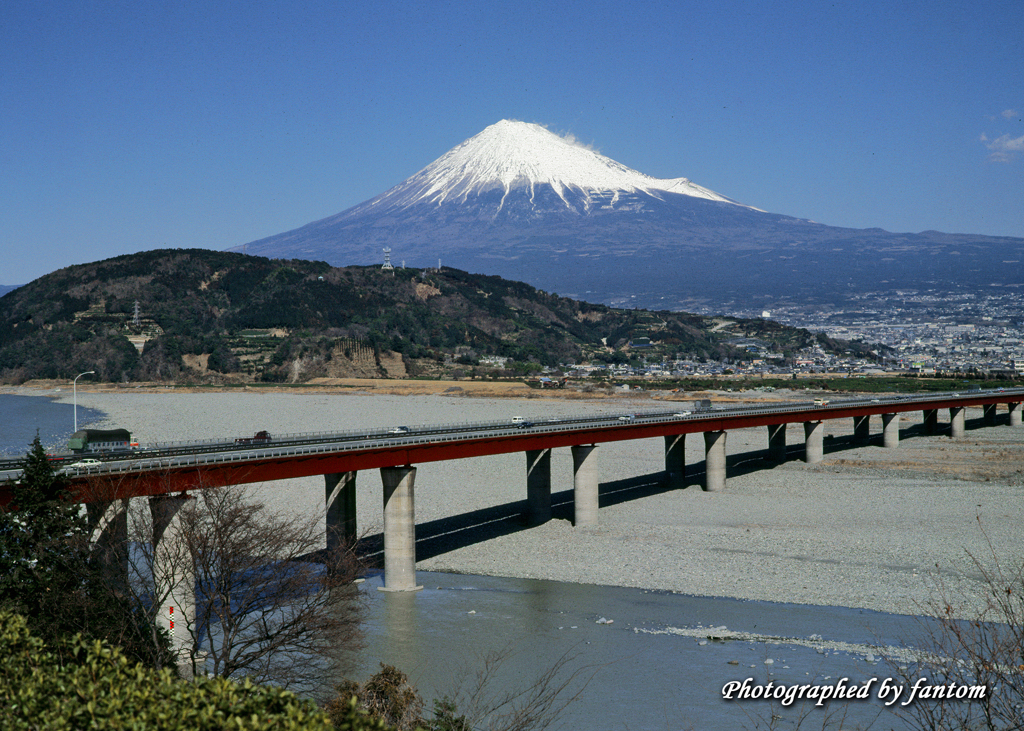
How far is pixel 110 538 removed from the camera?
25.6 meters

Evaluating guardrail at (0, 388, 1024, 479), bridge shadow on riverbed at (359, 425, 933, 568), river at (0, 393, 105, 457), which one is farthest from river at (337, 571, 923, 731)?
river at (0, 393, 105, 457)

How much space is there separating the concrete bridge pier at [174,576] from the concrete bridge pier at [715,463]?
38695 millimetres

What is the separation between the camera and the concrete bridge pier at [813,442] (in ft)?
244

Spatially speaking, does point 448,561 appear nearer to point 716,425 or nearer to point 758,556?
point 758,556

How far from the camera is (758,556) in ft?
132

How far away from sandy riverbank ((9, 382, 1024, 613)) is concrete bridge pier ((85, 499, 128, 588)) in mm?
15042

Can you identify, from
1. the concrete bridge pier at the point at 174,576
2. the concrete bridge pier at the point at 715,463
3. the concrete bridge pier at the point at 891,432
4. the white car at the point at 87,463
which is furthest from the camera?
the concrete bridge pier at the point at 891,432

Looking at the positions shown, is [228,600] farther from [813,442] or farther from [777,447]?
[813,442]

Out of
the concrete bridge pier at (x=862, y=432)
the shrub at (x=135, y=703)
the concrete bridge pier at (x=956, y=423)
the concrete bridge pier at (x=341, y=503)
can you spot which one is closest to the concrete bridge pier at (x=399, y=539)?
the concrete bridge pier at (x=341, y=503)

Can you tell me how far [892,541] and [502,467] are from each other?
29.7m

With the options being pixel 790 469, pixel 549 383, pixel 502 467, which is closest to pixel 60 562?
pixel 502 467

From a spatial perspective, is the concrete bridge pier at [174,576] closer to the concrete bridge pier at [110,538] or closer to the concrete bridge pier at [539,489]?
the concrete bridge pier at [110,538]

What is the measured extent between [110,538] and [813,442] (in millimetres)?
60792

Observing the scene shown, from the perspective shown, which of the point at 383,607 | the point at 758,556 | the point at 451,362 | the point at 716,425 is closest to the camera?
the point at 383,607
